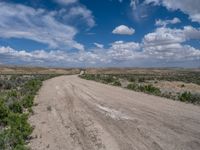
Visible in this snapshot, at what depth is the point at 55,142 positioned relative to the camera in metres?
9.25

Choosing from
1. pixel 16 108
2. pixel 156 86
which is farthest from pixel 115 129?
pixel 156 86

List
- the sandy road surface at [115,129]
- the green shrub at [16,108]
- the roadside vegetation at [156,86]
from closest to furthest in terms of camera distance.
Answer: the sandy road surface at [115,129], the green shrub at [16,108], the roadside vegetation at [156,86]

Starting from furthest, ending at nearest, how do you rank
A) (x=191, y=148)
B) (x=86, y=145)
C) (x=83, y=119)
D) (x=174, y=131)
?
1. (x=83, y=119)
2. (x=174, y=131)
3. (x=86, y=145)
4. (x=191, y=148)

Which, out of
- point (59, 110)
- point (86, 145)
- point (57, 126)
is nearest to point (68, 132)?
point (57, 126)

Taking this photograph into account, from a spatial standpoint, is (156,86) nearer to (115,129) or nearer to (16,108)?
(16,108)

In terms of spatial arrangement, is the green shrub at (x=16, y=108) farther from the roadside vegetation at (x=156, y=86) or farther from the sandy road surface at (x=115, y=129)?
the roadside vegetation at (x=156, y=86)

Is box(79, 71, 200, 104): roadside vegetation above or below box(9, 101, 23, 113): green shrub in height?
below

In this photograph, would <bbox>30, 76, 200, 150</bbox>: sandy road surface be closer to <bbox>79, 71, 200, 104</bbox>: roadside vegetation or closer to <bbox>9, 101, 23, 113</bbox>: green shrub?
<bbox>9, 101, 23, 113</bbox>: green shrub

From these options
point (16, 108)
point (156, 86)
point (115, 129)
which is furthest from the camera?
point (156, 86)

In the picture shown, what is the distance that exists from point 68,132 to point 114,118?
3058 millimetres

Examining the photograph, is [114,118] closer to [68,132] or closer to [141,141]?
[68,132]

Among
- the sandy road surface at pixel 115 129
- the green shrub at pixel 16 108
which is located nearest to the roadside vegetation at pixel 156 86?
the sandy road surface at pixel 115 129

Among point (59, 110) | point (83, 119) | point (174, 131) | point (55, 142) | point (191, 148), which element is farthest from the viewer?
point (59, 110)

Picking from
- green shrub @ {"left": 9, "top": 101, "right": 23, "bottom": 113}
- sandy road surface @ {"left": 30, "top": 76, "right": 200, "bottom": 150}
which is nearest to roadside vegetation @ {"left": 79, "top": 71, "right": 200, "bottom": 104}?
sandy road surface @ {"left": 30, "top": 76, "right": 200, "bottom": 150}
